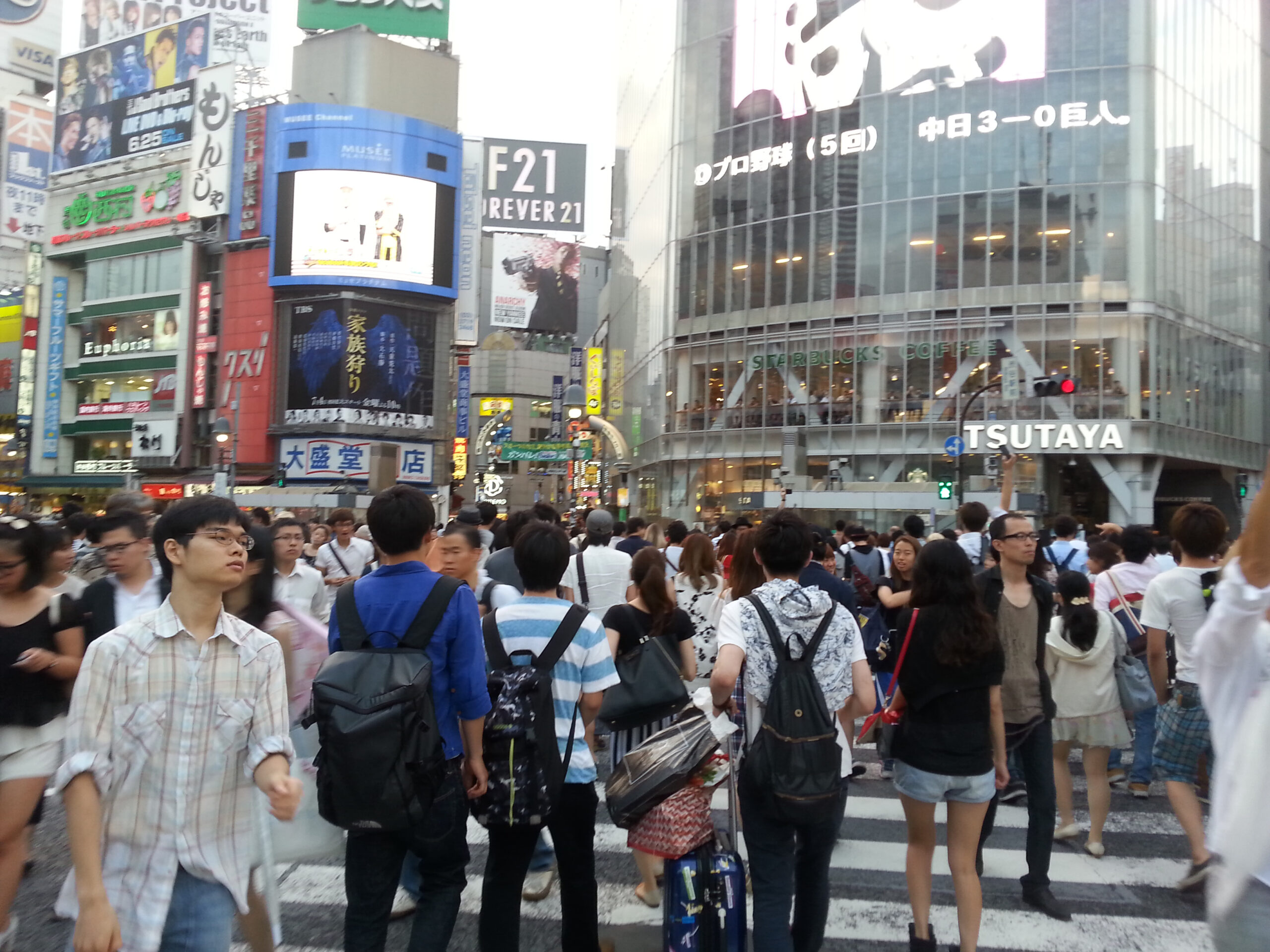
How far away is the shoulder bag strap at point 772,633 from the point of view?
3799mm

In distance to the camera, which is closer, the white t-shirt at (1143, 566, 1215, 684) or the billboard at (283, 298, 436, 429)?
the white t-shirt at (1143, 566, 1215, 684)

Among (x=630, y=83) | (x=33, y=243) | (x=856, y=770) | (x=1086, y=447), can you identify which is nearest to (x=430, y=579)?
(x=856, y=770)

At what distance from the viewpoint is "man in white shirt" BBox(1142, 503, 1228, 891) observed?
4.98 meters

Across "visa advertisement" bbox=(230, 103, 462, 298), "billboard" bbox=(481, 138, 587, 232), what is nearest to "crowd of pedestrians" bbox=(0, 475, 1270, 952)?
"visa advertisement" bbox=(230, 103, 462, 298)

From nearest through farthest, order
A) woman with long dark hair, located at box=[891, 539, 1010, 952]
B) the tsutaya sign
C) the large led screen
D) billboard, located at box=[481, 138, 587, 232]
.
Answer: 1. woman with long dark hair, located at box=[891, 539, 1010, 952]
2. the tsutaya sign
3. the large led screen
4. billboard, located at box=[481, 138, 587, 232]

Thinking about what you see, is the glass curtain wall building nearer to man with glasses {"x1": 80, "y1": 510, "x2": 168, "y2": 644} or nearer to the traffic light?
the traffic light

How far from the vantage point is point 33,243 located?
187ft

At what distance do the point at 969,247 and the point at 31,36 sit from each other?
8506cm

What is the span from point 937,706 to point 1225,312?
40128 mm

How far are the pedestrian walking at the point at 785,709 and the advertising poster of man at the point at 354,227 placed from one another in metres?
46.1

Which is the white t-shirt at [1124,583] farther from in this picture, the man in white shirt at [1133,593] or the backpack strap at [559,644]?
the backpack strap at [559,644]

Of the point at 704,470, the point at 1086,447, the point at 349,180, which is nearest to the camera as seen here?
the point at 1086,447

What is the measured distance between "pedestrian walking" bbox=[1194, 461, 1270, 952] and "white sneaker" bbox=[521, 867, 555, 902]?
3.68 meters

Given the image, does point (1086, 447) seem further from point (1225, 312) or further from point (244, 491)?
point (244, 491)
